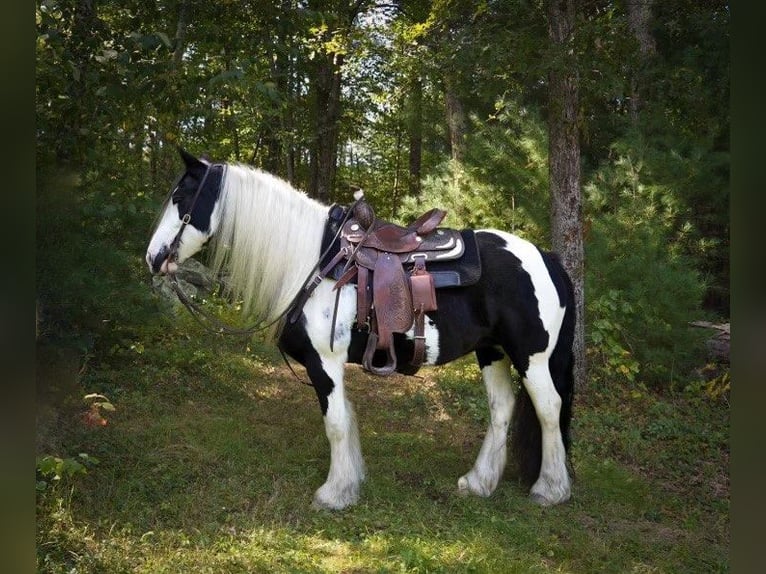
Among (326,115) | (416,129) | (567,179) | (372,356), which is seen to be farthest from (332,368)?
(326,115)


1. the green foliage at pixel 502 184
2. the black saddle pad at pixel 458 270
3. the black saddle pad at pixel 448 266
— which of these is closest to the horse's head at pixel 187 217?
the black saddle pad at pixel 448 266

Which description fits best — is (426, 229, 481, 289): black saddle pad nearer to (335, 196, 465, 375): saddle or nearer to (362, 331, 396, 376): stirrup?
(335, 196, 465, 375): saddle

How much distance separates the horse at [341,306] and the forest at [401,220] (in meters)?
0.27

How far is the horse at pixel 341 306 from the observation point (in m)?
3.61

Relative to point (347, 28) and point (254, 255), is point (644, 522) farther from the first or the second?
point (347, 28)

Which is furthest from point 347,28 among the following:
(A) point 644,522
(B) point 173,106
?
(A) point 644,522

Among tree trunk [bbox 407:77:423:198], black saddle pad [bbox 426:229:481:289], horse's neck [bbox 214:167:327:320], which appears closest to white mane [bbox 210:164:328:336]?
horse's neck [bbox 214:167:327:320]

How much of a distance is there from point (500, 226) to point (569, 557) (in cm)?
503

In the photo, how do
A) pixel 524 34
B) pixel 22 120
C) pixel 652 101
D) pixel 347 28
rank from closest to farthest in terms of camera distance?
pixel 22 120, pixel 524 34, pixel 347 28, pixel 652 101

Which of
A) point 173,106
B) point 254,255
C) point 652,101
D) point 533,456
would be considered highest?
point 652,101

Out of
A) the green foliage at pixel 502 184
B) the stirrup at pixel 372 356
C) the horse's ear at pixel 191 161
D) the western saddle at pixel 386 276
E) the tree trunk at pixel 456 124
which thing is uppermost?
the tree trunk at pixel 456 124

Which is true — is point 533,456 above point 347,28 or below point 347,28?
below

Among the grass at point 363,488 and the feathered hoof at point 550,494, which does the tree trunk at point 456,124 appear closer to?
the grass at point 363,488

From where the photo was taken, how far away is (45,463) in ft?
8.03
